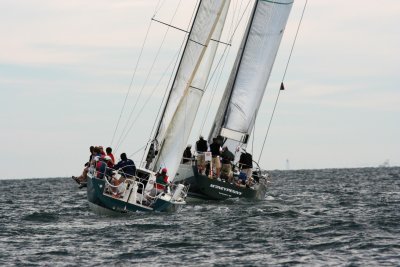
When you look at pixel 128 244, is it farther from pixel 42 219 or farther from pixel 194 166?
pixel 194 166

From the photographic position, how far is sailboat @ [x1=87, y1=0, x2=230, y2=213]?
25.0m

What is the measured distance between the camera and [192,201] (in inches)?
1259

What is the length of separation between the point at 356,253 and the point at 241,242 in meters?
3.13

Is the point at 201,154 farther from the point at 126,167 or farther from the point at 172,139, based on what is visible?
the point at 126,167

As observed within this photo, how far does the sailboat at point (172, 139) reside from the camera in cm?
2503

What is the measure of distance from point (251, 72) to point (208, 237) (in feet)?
53.8

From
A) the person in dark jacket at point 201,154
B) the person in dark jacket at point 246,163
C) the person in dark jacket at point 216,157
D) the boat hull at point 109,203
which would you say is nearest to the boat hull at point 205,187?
the person in dark jacket at point 201,154

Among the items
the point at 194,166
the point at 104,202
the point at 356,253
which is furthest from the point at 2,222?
the point at 356,253

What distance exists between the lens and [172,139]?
94.2 ft

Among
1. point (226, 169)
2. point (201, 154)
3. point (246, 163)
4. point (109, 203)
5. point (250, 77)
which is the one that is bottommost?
point (109, 203)

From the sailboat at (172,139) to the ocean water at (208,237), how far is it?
48 centimetres

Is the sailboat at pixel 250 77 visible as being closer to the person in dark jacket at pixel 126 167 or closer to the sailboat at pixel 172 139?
the sailboat at pixel 172 139

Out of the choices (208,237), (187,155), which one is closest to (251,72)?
(187,155)

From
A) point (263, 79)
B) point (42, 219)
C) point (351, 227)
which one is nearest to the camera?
point (351, 227)
